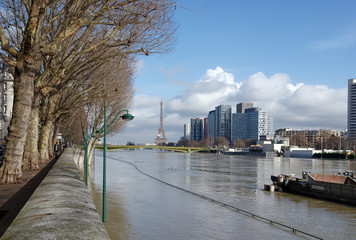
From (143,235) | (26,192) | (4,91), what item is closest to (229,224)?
(143,235)

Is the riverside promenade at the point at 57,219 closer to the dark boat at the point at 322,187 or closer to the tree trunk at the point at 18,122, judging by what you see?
the tree trunk at the point at 18,122

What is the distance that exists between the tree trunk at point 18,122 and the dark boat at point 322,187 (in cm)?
2515

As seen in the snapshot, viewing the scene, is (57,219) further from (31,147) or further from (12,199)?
(31,147)

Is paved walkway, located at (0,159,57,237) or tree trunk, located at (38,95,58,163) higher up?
tree trunk, located at (38,95,58,163)

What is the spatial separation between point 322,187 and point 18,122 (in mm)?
26765

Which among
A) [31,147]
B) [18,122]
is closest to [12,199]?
[18,122]

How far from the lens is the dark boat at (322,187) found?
28925mm

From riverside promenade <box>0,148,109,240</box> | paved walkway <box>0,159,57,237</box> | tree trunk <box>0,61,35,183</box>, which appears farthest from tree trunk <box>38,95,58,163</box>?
riverside promenade <box>0,148,109,240</box>

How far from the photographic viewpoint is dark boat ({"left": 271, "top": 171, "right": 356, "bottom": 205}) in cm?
2892

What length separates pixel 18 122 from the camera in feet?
44.0

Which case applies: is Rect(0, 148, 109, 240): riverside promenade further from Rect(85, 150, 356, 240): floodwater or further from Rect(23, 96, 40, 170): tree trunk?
Rect(23, 96, 40, 170): tree trunk

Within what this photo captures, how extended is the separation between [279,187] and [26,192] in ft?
91.6

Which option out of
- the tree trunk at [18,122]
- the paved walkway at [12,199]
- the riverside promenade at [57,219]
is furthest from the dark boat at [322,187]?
the riverside promenade at [57,219]

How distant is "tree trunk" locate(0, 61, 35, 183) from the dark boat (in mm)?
25149
